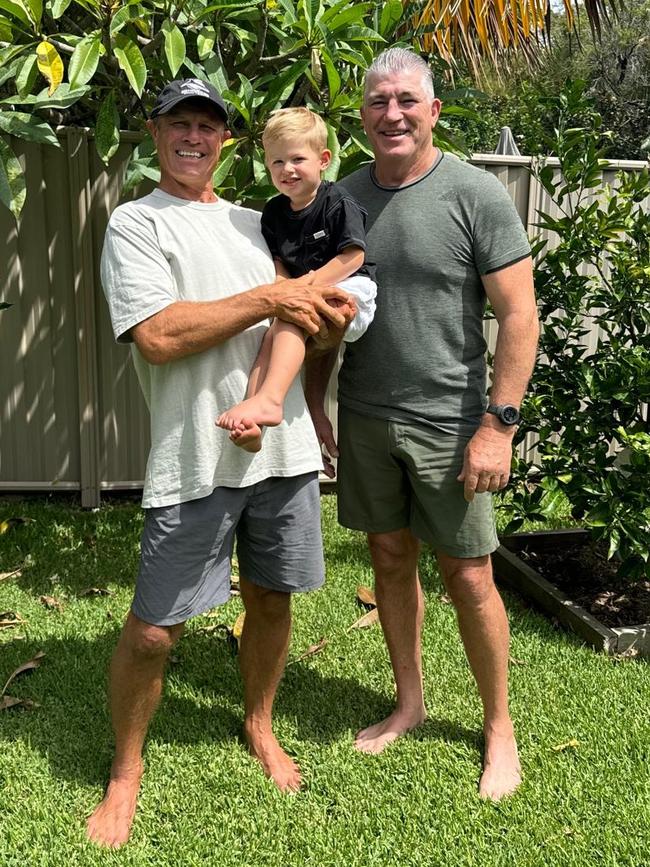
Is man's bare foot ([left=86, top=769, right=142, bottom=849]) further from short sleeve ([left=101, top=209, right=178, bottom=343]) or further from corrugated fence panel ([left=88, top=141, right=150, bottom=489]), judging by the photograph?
corrugated fence panel ([left=88, top=141, right=150, bottom=489])

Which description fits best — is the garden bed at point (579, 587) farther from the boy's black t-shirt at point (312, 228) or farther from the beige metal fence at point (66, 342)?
the beige metal fence at point (66, 342)

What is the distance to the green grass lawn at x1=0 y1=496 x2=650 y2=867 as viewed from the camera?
2402 mm

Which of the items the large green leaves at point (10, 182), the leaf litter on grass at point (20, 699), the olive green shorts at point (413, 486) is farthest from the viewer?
the large green leaves at point (10, 182)

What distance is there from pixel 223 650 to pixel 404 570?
1039 mm

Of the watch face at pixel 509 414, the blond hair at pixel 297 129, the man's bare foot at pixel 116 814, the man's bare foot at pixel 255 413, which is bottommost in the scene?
the man's bare foot at pixel 116 814

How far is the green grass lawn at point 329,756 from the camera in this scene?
94.6 inches

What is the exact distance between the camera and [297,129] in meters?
2.38

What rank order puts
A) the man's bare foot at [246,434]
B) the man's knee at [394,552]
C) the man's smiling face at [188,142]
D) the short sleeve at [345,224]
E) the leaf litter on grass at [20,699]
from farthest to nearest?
the leaf litter on grass at [20,699] < the man's knee at [394,552] < the short sleeve at [345,224] < the man's smiling face at [188,142] < the man's bare foot at [246,434]

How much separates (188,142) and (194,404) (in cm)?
72

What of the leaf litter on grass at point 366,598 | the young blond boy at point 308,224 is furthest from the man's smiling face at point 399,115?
the leaf litter on grass at point 366,598

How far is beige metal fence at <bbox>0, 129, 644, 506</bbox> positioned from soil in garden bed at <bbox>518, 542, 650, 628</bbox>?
250 cm

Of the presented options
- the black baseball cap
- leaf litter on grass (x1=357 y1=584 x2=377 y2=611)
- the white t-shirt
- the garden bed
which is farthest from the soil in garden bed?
the black baseball cap

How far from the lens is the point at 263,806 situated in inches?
101

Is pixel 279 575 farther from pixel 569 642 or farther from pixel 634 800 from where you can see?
pixel 569 642
